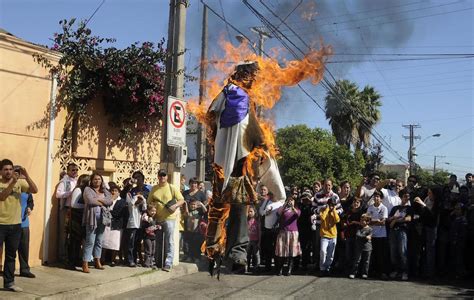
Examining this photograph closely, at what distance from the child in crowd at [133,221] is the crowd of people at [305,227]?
2 cm

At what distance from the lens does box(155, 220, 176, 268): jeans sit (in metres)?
9.57

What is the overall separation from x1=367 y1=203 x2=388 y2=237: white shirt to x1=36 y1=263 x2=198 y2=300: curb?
3.44 m

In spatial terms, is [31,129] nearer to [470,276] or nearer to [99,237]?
[99,237]

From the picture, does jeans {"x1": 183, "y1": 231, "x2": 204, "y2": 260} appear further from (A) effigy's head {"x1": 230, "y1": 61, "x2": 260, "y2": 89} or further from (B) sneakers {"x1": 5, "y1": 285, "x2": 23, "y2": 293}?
(A) effigy's head {"x1": 230, "y1": 61, "x2": 260, "y2": 89}

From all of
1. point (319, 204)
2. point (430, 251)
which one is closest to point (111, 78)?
point (319, 204)

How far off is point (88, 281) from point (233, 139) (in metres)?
4.88

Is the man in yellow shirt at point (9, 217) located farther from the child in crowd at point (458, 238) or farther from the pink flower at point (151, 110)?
the child in crowd at point (458, 238)

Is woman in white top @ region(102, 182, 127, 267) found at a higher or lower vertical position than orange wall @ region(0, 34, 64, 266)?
lower

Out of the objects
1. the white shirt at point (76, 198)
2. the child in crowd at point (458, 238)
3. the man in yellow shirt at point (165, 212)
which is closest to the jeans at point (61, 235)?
the white shirt at point (76, 198)

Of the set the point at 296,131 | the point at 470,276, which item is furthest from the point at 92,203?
the point at 296,131

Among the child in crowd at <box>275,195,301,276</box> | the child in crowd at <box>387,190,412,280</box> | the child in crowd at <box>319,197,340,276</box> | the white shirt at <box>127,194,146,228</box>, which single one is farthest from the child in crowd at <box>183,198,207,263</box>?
the child in crowd at <box>387,190,412,280</box>

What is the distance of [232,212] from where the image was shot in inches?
169

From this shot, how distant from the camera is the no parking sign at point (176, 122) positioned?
9.39 meters

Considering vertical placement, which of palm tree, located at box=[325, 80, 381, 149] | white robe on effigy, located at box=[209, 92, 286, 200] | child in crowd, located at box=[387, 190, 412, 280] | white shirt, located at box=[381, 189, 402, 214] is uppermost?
palm tree, located at box=[325, 80, 381, 149]
